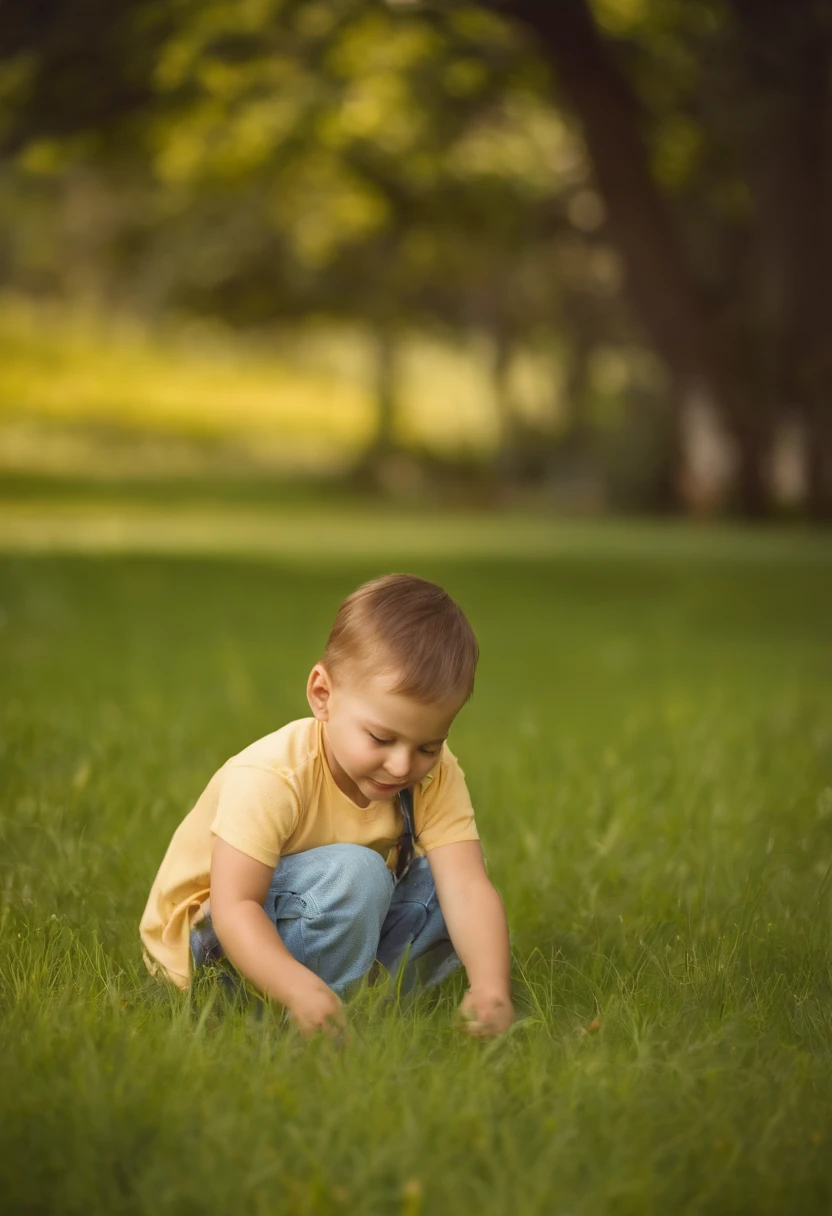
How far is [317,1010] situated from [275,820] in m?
0.36

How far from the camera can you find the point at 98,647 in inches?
351

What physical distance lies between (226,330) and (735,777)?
28737mm

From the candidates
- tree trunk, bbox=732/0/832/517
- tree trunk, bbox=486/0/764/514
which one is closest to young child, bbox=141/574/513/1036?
tree trunk, bbox=732/0/832/517

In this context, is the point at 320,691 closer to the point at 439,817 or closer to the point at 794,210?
the point at 439,817

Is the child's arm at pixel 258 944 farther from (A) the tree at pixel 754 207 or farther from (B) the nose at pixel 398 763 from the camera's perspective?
(A) the tree at pixel 754 207

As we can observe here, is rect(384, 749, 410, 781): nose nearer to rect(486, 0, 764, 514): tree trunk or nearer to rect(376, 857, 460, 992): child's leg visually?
rect(376, 857, 460, 992): child's leg

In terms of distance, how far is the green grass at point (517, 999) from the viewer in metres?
2.25

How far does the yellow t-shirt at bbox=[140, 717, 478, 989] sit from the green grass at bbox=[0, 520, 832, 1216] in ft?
0.46

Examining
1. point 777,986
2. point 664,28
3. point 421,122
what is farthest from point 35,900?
point 421,122

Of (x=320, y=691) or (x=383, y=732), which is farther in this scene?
(x=320, y=691)

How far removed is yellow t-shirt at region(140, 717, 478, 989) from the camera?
2867 millimetres

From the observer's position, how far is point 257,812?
9.38ft

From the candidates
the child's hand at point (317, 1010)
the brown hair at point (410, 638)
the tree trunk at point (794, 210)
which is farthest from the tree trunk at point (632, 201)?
the child's hand at point (317, 1010)

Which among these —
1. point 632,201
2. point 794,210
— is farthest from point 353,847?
point 794,210
